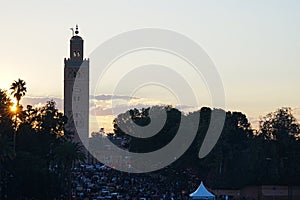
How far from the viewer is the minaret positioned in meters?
137

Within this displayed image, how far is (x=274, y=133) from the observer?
9231 centimetres

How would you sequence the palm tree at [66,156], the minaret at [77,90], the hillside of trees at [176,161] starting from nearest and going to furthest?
the hillside of trees at [176,161] < the palm tree at [66,156] < the minaret at [77,90]

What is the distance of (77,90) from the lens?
464 feet

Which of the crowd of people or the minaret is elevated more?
the minaret

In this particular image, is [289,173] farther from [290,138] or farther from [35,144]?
[35,144]

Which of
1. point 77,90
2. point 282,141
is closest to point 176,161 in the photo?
point 282,141

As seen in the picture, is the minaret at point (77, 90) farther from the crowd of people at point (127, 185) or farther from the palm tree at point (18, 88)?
the palm tree at point (18, 88)

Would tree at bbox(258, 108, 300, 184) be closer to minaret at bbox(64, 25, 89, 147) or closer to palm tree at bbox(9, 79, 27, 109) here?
palm tree at bbox(9, 79, 27, 109)

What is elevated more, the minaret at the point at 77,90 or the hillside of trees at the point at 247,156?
the minaret at the point at 77,90

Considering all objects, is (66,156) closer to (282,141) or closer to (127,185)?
(127,185)

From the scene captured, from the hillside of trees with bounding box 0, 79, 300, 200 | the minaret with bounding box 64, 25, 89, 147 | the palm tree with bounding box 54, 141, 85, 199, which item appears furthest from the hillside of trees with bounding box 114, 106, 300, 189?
the minaret with bounding box 64, 25, 89, 147

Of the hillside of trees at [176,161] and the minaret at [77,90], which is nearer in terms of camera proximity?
the hillside of trees at [176,161]

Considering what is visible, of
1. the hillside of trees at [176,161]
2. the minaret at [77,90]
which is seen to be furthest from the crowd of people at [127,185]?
the minaret at [77,90]

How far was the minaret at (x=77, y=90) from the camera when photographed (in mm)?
136750
